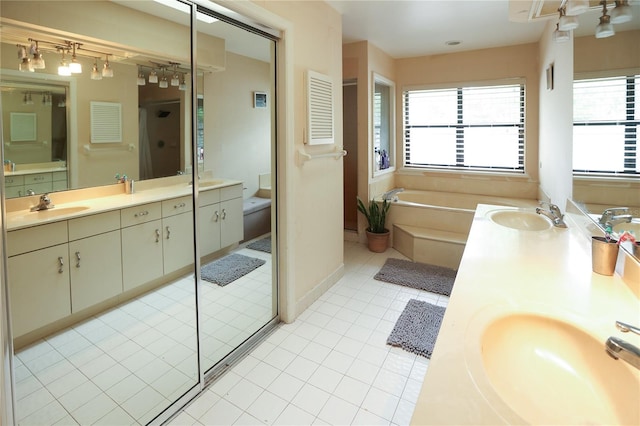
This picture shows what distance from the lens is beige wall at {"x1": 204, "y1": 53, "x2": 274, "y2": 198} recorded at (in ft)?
8.55

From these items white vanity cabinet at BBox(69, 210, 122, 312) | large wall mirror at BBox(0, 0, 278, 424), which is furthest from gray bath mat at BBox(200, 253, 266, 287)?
white vanity cabinet at BBox(69, 210, 122, 312)

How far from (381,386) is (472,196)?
330 cm

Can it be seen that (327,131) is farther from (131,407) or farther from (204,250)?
(131,407)

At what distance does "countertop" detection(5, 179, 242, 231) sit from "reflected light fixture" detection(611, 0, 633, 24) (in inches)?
90.9

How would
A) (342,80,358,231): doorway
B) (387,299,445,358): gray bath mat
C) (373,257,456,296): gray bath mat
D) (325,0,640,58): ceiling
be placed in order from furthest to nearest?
(342,80,358,231): doorway → (373,257,456,296): gray bath mat → (325,0,640,58): ceiling → (387,299,445,358): gray bath mat

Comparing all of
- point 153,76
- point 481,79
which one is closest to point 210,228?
point 153,76

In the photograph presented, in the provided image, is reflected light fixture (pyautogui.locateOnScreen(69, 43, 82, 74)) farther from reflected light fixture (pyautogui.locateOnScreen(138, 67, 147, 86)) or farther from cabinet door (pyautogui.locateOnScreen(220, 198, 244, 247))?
cabinet door (pyautogui.locateOnScreen(220, 198, 244, 247))

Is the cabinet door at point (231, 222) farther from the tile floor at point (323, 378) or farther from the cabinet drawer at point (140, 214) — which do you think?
the tile floor at point (323, 378)

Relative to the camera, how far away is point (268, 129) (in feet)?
8.47

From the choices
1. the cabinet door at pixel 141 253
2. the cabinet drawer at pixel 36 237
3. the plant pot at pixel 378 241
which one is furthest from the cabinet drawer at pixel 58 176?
the plant pot at pixel 378 241

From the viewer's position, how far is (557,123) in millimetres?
2705

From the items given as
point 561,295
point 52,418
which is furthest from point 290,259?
point 561,295

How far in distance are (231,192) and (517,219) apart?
2224 mm

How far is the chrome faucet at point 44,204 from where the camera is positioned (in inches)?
94.7
